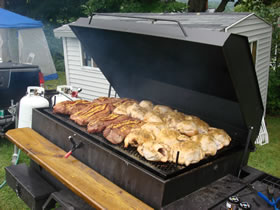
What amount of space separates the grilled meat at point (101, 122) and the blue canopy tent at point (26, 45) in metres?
9.96

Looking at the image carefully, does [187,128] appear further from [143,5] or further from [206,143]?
[143,5]

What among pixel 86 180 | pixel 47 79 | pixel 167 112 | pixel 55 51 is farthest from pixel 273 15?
pixel 55 51

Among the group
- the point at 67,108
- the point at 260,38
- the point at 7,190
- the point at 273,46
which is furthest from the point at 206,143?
the point at 273,46

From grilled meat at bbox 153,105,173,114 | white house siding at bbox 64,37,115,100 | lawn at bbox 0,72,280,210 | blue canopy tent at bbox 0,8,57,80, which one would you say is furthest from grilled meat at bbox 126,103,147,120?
blue canopy tent at bbox 0,8,57,80

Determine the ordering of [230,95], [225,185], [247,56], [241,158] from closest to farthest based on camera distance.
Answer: [247,56] → [225,185] → [230,95] → [241,158]

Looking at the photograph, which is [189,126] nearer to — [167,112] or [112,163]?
[167,112]

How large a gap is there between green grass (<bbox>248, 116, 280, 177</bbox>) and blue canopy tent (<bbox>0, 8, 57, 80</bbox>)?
387 inches

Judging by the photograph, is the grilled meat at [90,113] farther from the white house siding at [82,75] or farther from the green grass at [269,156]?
the white house siding at [82,75]

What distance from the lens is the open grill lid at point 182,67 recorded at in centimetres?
197

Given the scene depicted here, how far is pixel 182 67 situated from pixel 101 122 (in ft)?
3.35

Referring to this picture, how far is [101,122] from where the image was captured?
8.95 ft

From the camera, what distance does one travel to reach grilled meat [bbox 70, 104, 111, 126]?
9.32 feet

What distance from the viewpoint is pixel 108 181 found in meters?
2.28

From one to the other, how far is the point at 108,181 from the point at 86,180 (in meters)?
0.19
